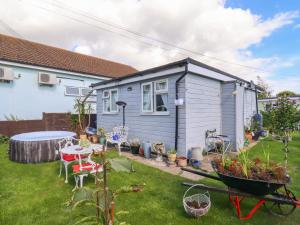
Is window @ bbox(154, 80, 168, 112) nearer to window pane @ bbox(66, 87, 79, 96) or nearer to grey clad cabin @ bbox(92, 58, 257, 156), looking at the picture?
grey clad cabin @ bbox(92, 58, 257, 156)

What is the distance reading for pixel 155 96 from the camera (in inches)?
288

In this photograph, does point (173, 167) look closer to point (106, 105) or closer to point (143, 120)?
point (143, 120)

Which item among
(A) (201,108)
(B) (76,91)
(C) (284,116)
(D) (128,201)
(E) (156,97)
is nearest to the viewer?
(D) (128,201)

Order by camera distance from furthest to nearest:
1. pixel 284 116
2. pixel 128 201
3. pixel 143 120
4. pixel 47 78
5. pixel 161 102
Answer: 1. pixel 47 78
2. pixel 143 120
3. pixel 161 102
4. pixel 284 116
5. pixel 128 201

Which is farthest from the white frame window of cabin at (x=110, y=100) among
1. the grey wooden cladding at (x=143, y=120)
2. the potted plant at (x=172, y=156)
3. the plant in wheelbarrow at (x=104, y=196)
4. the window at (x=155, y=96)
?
the plant in wheelbarrow at (x=104, y=196)

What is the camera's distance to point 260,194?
2.78 m

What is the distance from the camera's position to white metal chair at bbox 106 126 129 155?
25.0 ft

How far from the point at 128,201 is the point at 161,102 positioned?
13.6ft

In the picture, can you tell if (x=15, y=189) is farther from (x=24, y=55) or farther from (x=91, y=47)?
(x=91, y=47)

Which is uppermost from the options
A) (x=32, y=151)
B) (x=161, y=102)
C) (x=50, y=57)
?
(x=50, y=57)

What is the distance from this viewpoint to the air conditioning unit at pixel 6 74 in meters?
10.8

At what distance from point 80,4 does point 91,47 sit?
28.0ft

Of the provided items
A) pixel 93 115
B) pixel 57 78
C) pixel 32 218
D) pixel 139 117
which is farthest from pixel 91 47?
pixel 32 218

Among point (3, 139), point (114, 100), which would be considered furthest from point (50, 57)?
point (114, 100)
